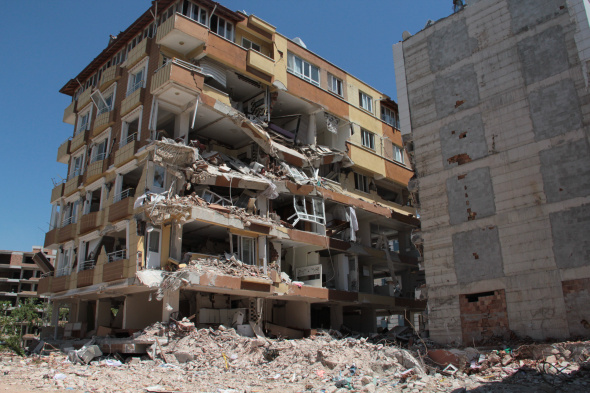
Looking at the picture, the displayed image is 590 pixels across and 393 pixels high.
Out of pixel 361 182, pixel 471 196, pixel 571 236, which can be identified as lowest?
pixel 571 236

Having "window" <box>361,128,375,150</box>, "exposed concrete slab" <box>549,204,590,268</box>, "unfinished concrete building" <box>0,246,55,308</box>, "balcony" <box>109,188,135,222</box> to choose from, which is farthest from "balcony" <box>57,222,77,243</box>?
"unfinished concrete building" <box>0,246,55,308</box>

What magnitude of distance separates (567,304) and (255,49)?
22.4 metres

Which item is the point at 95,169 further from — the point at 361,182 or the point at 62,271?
the point at 361,182

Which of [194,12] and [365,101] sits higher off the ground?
[194,12]

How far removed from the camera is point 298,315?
1171 inches

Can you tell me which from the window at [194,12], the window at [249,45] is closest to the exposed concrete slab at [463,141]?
the window at [249,45]

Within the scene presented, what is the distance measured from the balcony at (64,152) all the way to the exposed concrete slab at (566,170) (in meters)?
30.3

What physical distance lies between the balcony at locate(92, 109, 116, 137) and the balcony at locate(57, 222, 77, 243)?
598 centimetres

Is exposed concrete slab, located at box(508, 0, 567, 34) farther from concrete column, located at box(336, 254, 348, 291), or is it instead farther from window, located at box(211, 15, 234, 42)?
concrete column, located at box(336, 254, 348, 291)

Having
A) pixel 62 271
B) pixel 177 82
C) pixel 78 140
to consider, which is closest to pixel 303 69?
pixel 177 82

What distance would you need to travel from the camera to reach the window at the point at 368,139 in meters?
37.1

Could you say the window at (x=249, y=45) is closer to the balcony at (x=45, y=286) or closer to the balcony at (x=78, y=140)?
the balcony at (x=78, y=140)

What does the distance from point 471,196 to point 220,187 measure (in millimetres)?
13395

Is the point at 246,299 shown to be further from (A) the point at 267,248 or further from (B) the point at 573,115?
(B) the point at 573,115
